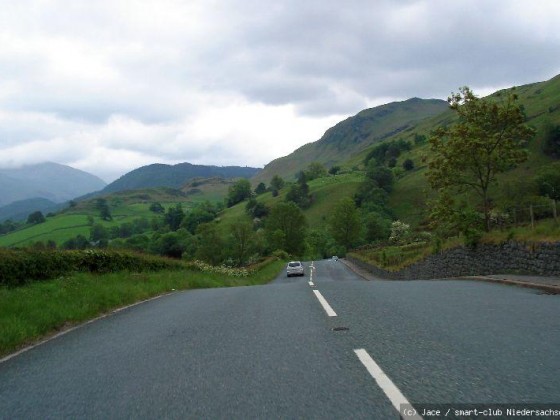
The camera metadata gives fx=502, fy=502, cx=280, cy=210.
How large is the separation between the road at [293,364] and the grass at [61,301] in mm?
731

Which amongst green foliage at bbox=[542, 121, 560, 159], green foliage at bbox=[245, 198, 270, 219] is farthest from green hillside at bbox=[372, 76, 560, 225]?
green foliage at bbox=[245, 198, 270, 219]

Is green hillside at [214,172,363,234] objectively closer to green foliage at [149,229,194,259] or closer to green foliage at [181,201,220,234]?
green foliage at [181,201,220,234]

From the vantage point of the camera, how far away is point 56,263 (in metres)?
15.6

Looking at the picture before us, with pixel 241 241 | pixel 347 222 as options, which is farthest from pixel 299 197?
pixel 241 241

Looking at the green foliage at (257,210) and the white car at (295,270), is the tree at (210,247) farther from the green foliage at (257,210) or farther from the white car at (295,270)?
the green foliage at (257,210)

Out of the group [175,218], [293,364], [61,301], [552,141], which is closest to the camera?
[293,364]

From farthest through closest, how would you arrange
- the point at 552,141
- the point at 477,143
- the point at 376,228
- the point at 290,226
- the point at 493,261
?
the point at 376,228 < the point at 552,141 < the point at 290,226 < the point at 477,143 < the point at 493,261

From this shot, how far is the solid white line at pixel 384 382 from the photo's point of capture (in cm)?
444

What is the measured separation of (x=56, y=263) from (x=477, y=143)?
22.3 metres

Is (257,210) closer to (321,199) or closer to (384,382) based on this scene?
(321,199)

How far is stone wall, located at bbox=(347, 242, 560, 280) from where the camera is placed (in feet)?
58.4

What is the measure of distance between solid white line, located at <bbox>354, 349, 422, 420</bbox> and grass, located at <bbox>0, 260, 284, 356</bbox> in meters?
5.83

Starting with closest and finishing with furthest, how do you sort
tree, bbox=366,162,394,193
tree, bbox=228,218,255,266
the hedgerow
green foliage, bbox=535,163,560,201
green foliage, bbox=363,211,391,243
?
the hedgerow
green foliage, bbox=535,163,560,201
tree, bbox=228,218,255,266
green foliage, bbox=363,211,391,243
tree, bbox=366,162,394,193

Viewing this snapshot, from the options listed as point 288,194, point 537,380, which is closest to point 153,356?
point 537,380
